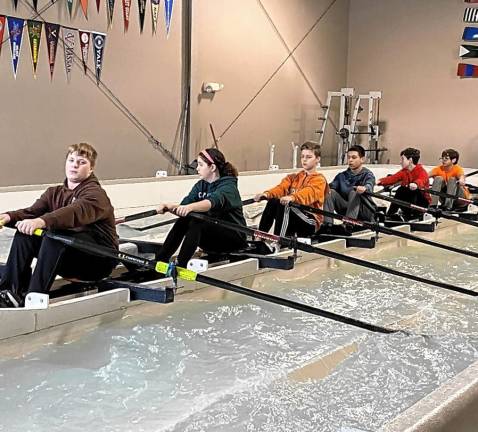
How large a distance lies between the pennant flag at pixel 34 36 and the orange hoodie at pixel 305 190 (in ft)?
12.4

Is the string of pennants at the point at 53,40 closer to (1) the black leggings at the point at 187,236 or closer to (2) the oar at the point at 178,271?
(1) the black leggings at the point at 187,236

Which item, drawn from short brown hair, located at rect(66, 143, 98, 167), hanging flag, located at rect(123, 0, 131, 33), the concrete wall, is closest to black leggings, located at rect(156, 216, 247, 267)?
short brown hair, located at rect(66, 143, 98, 167)

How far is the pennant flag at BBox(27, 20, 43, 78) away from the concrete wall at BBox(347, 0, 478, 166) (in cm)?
696

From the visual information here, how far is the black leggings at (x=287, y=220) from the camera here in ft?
16.3

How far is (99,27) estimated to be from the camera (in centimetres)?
826

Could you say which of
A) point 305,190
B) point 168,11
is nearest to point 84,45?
point 168,11

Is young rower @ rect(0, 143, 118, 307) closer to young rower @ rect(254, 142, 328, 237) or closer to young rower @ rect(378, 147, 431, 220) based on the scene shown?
young rower @ rect(254, 142, 328, 237)

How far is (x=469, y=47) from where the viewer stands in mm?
11539

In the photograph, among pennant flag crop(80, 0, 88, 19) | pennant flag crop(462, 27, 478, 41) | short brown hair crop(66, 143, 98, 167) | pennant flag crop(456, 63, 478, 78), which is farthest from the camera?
pennant flag crop(456, 63, 478, 78)

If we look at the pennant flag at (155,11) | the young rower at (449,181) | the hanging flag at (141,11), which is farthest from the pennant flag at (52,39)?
the young rower at (449,181)

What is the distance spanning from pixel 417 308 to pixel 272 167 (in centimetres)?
599

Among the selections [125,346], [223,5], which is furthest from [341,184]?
[223,5]

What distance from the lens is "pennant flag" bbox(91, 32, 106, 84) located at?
323 inches

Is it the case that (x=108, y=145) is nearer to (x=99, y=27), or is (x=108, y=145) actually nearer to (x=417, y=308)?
(x=99, y=27)
